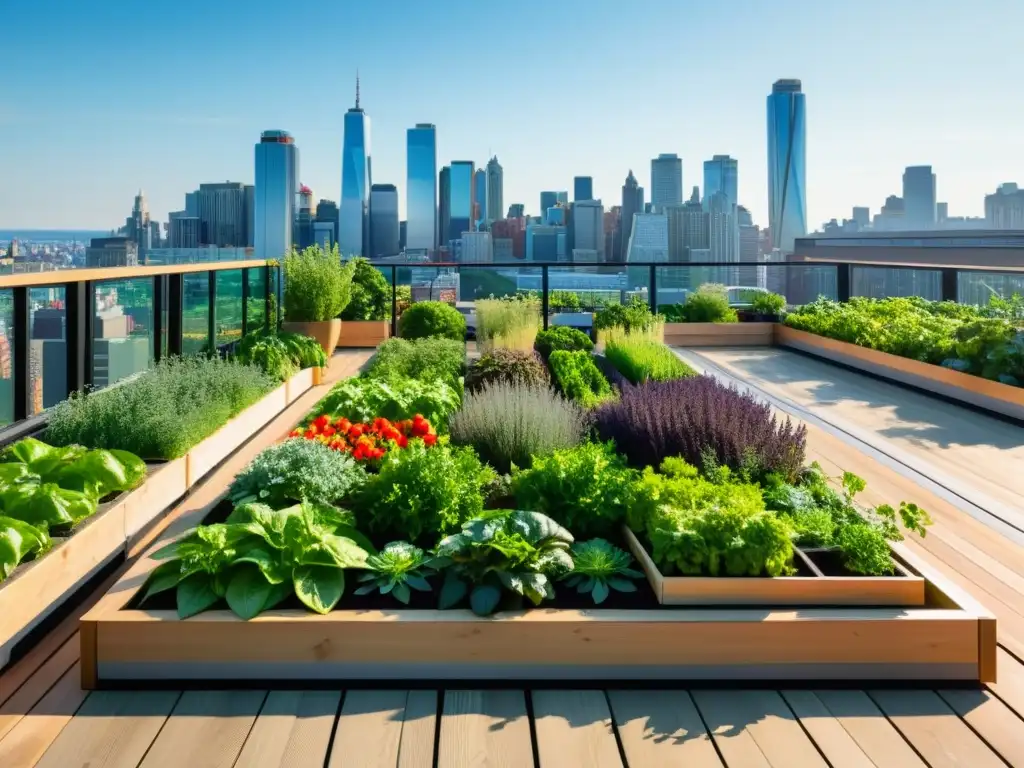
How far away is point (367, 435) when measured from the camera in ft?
12.4

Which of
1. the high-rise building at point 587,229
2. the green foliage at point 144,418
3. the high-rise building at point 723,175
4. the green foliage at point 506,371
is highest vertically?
the high-rise building at point 723,175

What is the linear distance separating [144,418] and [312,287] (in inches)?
209

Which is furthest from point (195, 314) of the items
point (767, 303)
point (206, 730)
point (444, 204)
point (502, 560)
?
point (444, 204)

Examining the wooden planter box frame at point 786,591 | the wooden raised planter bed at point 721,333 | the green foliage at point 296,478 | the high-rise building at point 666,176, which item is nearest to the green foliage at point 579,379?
the green foliage at point 296,478

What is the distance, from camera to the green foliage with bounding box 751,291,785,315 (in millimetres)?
11164

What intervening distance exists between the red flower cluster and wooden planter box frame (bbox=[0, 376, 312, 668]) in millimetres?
472

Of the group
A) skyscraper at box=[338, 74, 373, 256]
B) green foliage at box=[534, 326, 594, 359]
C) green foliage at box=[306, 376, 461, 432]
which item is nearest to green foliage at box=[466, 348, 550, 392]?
green foliage at box=[306, 376, 461, 432]

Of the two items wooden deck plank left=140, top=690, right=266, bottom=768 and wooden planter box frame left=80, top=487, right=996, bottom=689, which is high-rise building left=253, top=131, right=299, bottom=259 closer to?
wooden planter box frame left=80, top=487, right=996, bottom=689

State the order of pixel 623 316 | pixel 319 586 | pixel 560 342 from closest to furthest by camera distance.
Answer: pixel 319 586 < pixel 560 342 < pixel 623 316

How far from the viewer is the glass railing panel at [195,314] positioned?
6.22m

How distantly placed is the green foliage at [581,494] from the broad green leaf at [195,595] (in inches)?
40.5

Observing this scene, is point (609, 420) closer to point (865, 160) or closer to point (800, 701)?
point (800, 701)

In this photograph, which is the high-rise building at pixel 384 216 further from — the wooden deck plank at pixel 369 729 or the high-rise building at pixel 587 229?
the wooden deck plank at pixel 369 729

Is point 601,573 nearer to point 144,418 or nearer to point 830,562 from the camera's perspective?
point 830,562
